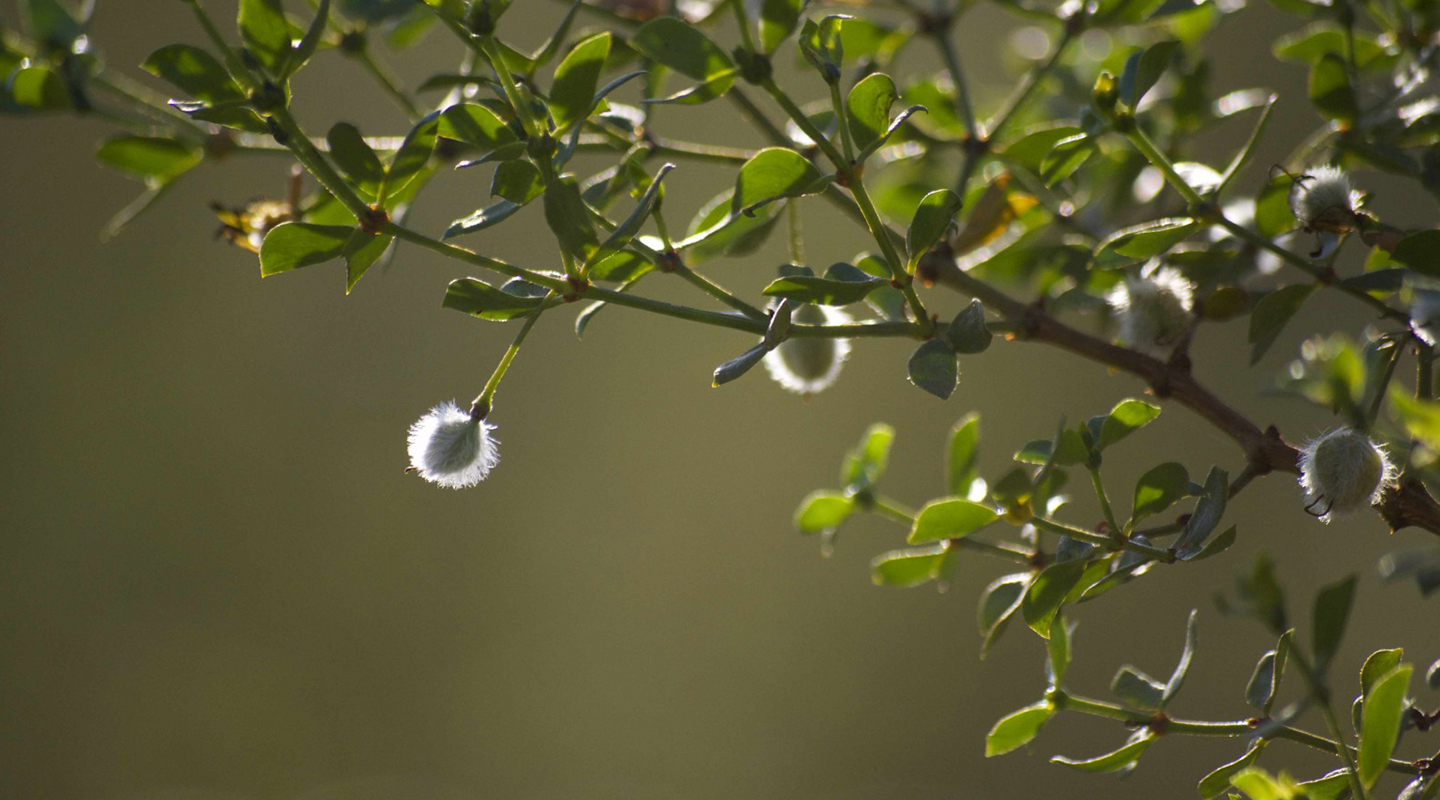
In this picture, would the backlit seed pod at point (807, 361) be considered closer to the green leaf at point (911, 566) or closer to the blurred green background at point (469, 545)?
the green leaf at point (911, 566)

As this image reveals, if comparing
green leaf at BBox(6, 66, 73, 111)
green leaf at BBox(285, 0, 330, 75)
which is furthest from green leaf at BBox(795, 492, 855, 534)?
Result: green leaf at BBox(6, 66, 73, 111)

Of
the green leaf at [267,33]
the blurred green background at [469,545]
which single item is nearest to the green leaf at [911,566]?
the green leaf at [267,33]

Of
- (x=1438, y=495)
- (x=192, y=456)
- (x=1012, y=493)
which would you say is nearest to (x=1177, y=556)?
(x=1012, y=493)

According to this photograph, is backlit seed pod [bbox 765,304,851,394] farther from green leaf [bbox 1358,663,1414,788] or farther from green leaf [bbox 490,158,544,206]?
green leaf [bbox 1358,663,1414,788]

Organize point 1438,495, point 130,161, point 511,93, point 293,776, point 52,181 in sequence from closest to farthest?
point 511,93, point 1438,495, point 130,161, point 293,776, point 52,181

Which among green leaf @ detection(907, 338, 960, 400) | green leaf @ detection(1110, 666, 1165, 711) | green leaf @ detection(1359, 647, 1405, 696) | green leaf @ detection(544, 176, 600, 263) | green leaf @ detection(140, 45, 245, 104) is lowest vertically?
green leaf @ detection(1359, 647, 1405, 696)

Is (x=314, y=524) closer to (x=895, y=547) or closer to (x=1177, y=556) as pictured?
(x=895, y=547)
